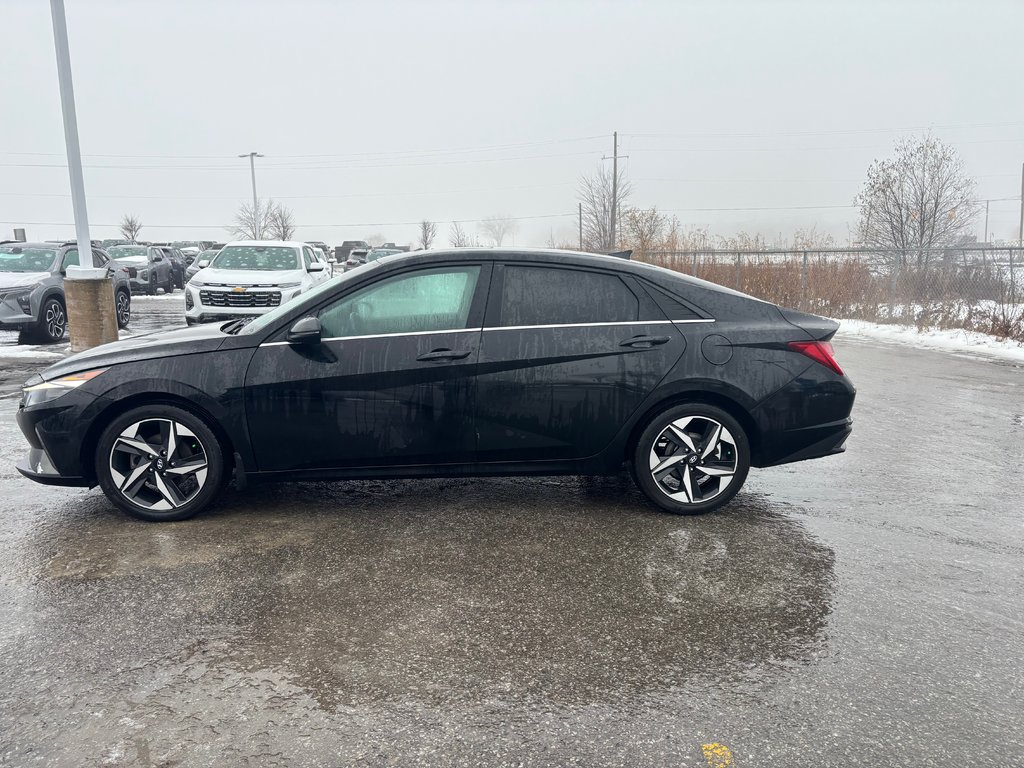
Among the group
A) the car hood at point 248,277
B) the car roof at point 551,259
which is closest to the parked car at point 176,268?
the car hood at point 248,277

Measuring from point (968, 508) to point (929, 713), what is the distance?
2.82m

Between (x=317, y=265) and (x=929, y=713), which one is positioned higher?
(x=317, y=265)

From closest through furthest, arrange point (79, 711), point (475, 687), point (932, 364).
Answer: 1. point (79, 711)
2. point (475, 687)
3. point (932, 364)

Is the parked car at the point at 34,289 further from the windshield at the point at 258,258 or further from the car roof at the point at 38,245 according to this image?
the windshield at the point at 258,258

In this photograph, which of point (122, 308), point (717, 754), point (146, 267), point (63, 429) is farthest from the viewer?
point (146, 267)

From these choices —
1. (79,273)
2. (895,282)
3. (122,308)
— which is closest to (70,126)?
(79,273)

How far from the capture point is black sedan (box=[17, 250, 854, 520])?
15.5 ft

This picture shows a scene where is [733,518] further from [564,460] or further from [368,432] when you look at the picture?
[368,432]

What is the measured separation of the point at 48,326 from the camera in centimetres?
1399

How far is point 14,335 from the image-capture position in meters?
15.7

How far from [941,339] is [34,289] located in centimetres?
1660

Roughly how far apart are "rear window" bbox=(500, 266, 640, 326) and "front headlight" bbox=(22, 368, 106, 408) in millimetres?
2455

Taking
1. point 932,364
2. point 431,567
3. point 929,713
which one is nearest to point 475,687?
point 431,567

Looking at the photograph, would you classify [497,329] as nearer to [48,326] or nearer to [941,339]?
[48,326]
